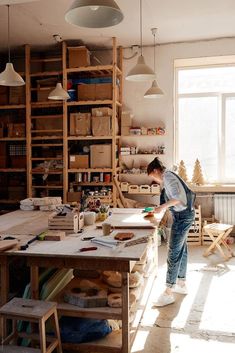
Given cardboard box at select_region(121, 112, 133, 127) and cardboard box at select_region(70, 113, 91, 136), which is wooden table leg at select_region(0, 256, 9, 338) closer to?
cardboard box at select_region(70, 113, 91, 136)

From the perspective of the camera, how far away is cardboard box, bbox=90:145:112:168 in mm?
6321

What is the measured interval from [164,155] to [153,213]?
9.50ft

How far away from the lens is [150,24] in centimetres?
557

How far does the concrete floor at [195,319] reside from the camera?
301 cm

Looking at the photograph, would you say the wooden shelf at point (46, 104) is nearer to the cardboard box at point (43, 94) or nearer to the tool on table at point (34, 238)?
the cardboard box at point (43, 94)

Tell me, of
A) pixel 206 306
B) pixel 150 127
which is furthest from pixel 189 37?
pixel 206 306

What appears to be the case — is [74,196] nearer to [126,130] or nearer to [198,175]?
[126,130]

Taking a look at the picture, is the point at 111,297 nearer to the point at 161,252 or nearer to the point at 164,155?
the point at 161,252

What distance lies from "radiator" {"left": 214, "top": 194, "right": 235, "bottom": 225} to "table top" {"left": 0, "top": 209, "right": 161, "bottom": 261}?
114 inches

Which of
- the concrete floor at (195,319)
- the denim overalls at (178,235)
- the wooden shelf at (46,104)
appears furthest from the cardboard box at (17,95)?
the denim overalls at (178,235)

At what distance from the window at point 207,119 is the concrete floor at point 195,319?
2.43 m

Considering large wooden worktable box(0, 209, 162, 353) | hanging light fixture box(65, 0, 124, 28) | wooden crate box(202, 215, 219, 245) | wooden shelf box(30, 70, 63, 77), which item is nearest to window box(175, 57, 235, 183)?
wooden crate box(202, 215, 219, 245)

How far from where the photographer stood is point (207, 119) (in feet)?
22.3

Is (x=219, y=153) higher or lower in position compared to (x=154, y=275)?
higher
